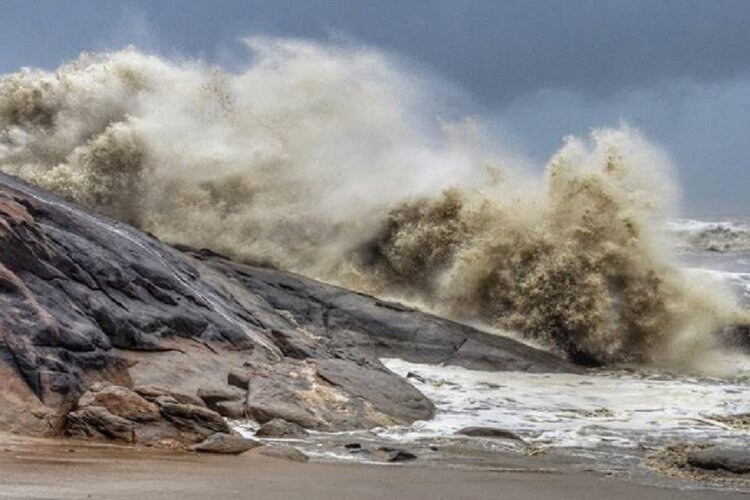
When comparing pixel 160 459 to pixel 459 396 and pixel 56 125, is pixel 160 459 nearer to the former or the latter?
pixel 459 396

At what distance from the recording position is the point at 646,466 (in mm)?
6762

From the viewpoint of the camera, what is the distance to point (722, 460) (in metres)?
6.46

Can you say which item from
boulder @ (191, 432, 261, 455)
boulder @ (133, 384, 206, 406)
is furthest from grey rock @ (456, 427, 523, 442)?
boulder @ (133, 384, 206, 406)

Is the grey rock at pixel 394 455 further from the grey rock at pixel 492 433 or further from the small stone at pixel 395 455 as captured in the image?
the grey rock at pixel 492 433

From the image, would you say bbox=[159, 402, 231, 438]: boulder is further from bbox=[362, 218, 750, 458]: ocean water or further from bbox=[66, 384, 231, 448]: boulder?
bbox=[362, 218, 750, 458]: ocean water

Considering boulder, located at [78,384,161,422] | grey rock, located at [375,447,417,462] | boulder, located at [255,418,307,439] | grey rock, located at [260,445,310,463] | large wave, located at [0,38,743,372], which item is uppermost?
large wave, located at [0,38,743,372]

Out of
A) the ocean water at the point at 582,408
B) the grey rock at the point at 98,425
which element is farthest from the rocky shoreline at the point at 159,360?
the ocean water at the point at 582,408

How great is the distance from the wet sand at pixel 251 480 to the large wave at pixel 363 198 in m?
8.56

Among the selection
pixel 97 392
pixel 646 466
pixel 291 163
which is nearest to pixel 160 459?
pixel 97 392

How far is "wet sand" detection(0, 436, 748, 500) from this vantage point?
177 inches

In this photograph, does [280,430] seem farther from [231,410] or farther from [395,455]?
[395,455]

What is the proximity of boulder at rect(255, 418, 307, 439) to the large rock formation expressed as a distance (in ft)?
0.86

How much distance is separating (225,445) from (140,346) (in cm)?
216

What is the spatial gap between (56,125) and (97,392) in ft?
41.0
